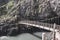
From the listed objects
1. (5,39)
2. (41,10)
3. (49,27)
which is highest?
(41,10)

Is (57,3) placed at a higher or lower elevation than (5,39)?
higher

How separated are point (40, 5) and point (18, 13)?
24.3ft

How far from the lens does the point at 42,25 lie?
3128 cm

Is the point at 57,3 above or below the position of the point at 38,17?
above

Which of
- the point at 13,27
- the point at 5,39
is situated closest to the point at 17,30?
the point at 13,27

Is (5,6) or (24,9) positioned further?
(5,6)

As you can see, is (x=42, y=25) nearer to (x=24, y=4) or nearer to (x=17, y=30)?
(x=17, y=30)

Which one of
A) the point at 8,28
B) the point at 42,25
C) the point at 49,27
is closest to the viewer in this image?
the point at 49,27

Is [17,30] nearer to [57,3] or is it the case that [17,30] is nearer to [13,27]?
[13,27]

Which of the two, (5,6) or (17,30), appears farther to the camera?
(5,6)

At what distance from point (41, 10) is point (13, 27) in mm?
7379

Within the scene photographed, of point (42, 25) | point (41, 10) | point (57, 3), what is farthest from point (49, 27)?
point (41, 10)

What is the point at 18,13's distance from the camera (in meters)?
42.8

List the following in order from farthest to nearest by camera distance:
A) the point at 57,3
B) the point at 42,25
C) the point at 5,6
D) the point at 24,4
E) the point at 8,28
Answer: the point at 5,6
the point at 24,4
the point at 8,28
the point at 57,3
the point at 42,25
